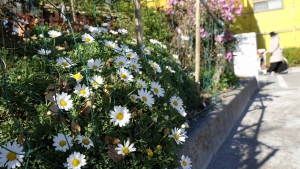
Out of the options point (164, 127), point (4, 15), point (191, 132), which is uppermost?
point (4, 15)

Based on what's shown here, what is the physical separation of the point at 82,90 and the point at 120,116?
29 centimetres

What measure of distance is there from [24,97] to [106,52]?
898 millimetres

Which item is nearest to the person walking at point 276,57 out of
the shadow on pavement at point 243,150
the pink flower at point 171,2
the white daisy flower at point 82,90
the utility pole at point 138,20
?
the pink flower at point 171,2

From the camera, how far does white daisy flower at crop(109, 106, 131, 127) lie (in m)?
1.57

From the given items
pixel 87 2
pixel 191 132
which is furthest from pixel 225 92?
pixel 87 2

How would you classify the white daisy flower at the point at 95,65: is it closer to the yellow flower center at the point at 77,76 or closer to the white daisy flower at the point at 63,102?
the yellow flower center at the point at 77,76

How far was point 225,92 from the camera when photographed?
16.2ft

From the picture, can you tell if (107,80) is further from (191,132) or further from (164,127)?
(191,132)

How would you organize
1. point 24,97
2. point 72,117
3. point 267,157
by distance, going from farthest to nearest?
point 267,157
point 24,97
point 72,117

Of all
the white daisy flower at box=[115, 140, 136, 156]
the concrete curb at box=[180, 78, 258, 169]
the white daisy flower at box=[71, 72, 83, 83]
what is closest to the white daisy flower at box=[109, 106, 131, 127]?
the white daisy flower at box=[115, 140, 136, 156]

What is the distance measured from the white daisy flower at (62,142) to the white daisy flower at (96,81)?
44 cm

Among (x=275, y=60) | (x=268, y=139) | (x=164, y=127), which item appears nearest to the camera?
(x=164, y=127)

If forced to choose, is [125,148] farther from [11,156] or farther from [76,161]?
[11,156]

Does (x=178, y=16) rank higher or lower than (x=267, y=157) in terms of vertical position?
higher
